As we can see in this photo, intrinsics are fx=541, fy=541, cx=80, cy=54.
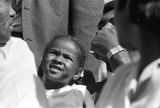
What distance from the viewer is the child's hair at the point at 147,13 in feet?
5.95

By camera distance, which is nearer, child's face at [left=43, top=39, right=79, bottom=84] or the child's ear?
child's face at [left=43, top=39, right=79, bottom=84]

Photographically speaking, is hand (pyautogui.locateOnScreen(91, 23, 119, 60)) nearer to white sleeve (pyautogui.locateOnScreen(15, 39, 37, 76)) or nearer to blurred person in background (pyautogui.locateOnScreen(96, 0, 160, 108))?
white sleeve (pyautogui.locateOnScreen(15, 39, 37, 76))

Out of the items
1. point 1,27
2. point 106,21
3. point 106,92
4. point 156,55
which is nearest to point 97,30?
point 106,21

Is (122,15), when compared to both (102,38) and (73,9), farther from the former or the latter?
(73,9)

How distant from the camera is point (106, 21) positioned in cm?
413

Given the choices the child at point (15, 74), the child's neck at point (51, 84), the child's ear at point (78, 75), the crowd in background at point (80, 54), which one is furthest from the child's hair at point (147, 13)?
the child's ear at point (78, 75)

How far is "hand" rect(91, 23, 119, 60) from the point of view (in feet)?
12.6

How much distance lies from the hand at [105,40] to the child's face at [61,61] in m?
0.31

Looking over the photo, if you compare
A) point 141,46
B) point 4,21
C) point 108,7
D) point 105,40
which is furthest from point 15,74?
point 108,7

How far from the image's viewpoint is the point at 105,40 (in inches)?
152

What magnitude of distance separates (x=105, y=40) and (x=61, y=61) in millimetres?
534

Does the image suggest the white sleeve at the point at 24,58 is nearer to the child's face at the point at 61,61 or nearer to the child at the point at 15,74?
the child at the point at 15,74

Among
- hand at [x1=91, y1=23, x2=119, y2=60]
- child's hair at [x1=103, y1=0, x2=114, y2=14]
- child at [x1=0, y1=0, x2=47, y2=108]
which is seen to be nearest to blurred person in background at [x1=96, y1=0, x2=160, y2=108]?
child at [x1=0, y1=0, x2=47, y2=108]

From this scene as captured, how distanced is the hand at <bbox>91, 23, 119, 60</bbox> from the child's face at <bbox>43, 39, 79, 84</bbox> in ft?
1.03
